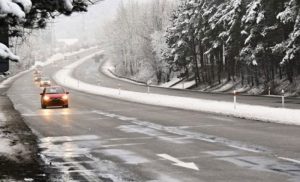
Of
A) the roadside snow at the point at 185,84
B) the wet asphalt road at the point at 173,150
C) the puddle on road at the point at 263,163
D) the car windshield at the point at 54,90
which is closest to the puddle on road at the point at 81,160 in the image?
the wet asphalt road at the point at 173,150

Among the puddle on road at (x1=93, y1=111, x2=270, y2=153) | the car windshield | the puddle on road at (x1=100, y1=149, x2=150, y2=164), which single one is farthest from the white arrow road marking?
the car windshield

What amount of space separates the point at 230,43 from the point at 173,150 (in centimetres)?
4068

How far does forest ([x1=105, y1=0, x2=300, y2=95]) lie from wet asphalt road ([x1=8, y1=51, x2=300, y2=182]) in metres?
23.2

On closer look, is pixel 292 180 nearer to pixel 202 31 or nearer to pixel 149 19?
pixel 202 31

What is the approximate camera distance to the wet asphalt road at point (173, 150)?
383 inches

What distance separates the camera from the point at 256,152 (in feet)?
40.1

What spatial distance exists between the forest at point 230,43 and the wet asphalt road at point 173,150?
912 inches

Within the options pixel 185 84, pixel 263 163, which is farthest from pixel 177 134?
pixel 185 84

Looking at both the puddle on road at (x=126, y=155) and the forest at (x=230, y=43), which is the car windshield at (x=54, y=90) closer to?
the forest at (x=230, y=43)

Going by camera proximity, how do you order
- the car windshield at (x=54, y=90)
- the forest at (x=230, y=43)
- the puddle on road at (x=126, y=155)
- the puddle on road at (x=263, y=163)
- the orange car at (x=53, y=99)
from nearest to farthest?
1. the puddle on road at (x=263, y=163)
2. the puddle on road at (x=126, y=155)
3. the orange car at (x=53, y=99)
4. the car windshield at (x=54, y=90)
5. the forest at (x=230, y=43)

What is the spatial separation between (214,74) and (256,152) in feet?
197

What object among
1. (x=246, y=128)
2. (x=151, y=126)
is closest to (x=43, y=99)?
(x=151, y=126)

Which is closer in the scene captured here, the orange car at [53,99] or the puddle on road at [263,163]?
the puddle on road at [263,163]

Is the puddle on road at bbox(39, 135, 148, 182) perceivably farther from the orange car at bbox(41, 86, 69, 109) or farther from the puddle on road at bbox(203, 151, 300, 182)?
the orange car at bbox(41, 86, 69, 109)
